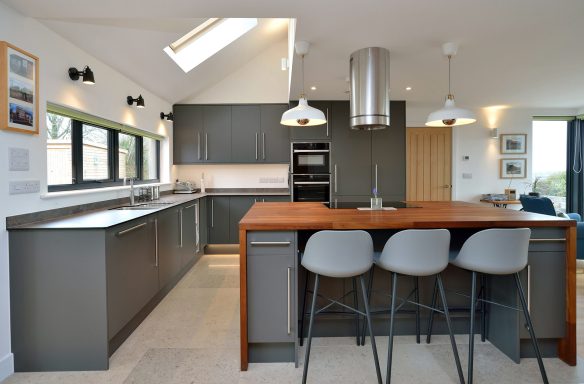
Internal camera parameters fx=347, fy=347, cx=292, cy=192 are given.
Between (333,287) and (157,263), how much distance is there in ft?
5.38

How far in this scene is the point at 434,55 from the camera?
131 inches

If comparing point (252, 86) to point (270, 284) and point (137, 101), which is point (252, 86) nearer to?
point (137, 101)

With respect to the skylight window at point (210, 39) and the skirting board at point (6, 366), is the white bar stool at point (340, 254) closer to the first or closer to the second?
the skirting board at point (6, 366)

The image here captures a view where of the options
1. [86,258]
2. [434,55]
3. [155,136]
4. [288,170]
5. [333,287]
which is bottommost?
[333,287]

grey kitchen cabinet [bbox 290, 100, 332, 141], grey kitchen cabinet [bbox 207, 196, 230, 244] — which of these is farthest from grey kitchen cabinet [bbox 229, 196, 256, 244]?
grey kitchen cabinet [bbox 290, 100, 332, 141]

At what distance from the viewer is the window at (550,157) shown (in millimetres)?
6289

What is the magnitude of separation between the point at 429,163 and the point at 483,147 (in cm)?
99

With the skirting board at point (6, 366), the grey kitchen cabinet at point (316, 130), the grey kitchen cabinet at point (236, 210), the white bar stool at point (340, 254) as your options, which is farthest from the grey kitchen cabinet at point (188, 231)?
the white bar stool at point (340, 254)

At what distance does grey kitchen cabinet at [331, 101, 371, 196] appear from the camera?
205 inches

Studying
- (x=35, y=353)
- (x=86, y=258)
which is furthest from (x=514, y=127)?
(x=35, y=353)

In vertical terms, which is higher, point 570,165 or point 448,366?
point 570,165

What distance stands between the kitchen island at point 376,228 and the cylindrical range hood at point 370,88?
1014 mm

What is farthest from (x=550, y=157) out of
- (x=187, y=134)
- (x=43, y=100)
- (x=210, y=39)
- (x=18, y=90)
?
(x=18, y=90)

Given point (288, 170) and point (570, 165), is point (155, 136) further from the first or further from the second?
point (570, 165)
